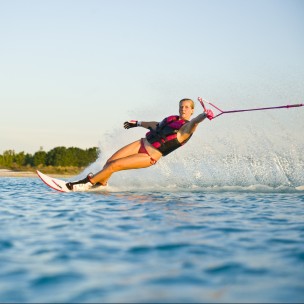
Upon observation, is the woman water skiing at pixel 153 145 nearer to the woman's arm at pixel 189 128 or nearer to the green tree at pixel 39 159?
the woman's arm at pixel 189 128

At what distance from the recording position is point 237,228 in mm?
5074

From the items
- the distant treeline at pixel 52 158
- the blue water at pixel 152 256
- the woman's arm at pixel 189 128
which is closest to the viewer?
the blue water at pixel 152 256

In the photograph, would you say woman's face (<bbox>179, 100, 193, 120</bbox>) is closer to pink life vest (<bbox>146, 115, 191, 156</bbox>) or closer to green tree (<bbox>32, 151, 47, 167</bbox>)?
pink life vest (<bbox>146, 115, 191, 156</bbox>)

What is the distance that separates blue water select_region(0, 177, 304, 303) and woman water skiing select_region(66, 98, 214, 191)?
340 cm

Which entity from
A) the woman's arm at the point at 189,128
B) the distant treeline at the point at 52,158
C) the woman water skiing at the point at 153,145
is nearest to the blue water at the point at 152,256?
the woman's arm at the point at 189,128

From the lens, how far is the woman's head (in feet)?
32.1

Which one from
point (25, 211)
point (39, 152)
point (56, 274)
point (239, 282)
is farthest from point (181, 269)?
point (39, 152)

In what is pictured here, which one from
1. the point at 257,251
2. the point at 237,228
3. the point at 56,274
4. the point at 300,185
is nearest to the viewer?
the point at 56,274

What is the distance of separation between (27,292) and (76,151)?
55.5 meters

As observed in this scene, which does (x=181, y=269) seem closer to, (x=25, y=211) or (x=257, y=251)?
(x=257, y=251)

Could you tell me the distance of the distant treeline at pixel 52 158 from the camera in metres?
54.4

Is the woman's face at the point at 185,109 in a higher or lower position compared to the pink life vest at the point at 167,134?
higher

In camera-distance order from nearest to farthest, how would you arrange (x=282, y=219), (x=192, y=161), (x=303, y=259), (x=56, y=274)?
1. (x=56, y=274)
2. (x=303, y=259)
3. (x=282, y=219)
4. (x=192, y=161)

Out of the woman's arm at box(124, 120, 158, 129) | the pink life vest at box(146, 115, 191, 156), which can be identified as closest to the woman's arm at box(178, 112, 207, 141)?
the pink life vest at box(146, 115, 191, 156)
